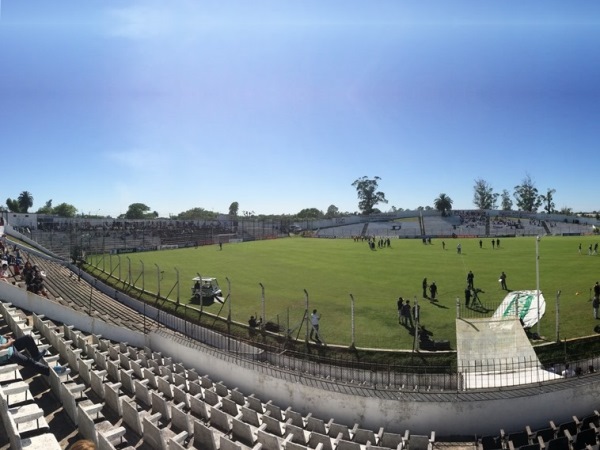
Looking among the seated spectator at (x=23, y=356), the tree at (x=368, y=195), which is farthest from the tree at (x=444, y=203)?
the seated spectator at (x=23, y=356)

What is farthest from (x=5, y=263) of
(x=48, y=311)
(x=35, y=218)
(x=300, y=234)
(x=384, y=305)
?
(x=300, y=234)

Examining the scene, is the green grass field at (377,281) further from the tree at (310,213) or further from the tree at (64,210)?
the tree at (310,213)

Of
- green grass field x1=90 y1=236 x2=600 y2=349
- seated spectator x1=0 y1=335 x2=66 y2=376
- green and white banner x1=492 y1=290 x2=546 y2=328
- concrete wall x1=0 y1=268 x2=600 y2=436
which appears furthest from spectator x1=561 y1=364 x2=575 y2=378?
seated spectator x1=0 y1=335 x2=66 y2=376

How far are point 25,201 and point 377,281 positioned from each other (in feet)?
353

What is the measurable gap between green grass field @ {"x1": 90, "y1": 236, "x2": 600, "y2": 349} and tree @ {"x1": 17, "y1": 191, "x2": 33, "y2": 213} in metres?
72.4

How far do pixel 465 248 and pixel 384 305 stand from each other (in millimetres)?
33883

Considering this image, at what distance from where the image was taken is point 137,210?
552 feet

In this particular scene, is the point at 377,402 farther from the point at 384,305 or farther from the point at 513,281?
the point at 513,281

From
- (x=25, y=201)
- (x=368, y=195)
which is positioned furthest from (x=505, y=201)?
(x=25, y=201)

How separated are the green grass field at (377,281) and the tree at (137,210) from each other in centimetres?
11215

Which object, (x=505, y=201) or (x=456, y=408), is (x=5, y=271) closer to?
(x=456, y=408)

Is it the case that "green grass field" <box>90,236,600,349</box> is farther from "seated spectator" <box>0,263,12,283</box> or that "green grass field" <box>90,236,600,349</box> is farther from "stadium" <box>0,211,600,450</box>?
"seated spectator" <box>0,263,12,283</box>

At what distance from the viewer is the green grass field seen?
70.8 ft

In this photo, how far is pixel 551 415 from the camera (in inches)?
527
